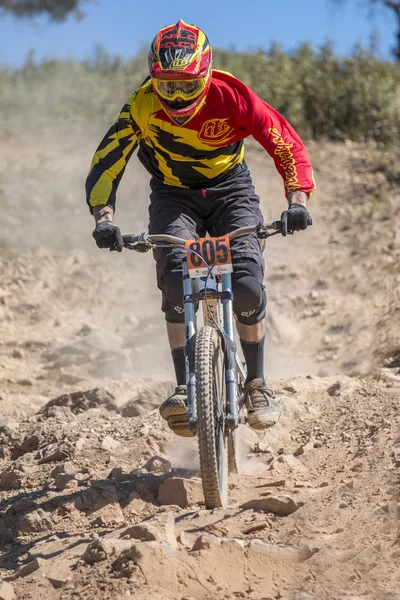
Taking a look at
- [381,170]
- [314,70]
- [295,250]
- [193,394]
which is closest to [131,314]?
[295,250]

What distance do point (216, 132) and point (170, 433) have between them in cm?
198

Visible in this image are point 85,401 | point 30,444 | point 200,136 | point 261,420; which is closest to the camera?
point 261,420

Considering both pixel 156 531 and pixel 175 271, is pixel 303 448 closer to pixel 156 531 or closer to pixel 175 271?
pixel 175 271

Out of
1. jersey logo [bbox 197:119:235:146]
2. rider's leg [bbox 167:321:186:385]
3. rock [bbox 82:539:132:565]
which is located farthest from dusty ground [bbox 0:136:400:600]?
jersey logo [bbox 197:119:235:146]

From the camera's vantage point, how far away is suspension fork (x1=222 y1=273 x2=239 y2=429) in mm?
4241

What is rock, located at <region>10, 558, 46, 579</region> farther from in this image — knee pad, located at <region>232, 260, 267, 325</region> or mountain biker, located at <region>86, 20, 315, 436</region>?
knee pad, located at <region>232, 260, 267, 325</region>

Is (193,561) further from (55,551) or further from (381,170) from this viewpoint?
(381,170)

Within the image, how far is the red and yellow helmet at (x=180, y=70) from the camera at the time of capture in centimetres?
449

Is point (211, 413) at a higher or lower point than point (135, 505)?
higher

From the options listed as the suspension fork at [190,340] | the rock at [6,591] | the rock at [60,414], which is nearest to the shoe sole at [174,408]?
the suspension fork at [190,340]

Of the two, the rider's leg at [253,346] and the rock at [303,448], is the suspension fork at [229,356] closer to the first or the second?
the rider's leg at [253,346]

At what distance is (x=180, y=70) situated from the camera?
446cm

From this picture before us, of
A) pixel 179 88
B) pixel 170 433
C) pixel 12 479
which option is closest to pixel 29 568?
pixel 12 479

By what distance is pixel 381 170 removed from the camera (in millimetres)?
12227
